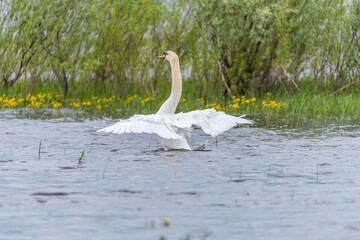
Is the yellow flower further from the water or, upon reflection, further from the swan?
the swan

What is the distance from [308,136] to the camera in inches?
518

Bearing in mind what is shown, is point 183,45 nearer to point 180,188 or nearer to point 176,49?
point 176,49

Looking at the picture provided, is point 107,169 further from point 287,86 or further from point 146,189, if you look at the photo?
point 287,86

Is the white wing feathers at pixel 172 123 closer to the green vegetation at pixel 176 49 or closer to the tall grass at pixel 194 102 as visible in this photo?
the tall grass at pixel 194 102

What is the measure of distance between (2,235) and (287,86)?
1625 cm

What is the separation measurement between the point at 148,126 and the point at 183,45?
36.1 feet

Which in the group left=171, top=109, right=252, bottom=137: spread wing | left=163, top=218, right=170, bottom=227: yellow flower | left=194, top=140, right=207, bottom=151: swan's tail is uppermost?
left=171, top=109, right=252, bottom=137: spread wing

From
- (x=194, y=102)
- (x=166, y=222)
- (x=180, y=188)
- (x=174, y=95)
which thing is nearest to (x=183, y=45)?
(x=194, y=102)

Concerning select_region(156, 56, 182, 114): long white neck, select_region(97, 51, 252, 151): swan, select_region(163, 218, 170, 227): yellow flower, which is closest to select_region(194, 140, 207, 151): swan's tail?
select_region(97, 51, 252, 151): swan

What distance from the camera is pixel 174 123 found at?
10656 mm

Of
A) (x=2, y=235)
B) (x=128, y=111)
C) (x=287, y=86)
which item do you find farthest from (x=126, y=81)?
(x=2, y=235)

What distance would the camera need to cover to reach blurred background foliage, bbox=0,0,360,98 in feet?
66.0

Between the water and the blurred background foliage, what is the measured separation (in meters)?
7.44

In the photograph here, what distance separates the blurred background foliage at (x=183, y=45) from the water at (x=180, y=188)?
7.44 m
